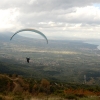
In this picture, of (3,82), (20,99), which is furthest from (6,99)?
(3,82)

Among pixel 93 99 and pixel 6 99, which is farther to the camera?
pixel 93 99

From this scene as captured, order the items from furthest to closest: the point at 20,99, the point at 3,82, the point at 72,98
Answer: the point at 3,82 → the point at 72,98 → the point at 20,99

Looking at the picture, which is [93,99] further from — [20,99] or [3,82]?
[3,82]

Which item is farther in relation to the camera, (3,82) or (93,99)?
(3,82)

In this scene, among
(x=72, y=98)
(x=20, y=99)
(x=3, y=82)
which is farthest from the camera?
(x=3, y=82)

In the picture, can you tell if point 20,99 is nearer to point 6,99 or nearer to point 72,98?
point 6,99

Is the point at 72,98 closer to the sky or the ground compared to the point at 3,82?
closer to the sky

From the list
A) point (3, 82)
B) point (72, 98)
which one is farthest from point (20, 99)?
point (3, 82)

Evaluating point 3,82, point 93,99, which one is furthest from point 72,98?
point 3,82
